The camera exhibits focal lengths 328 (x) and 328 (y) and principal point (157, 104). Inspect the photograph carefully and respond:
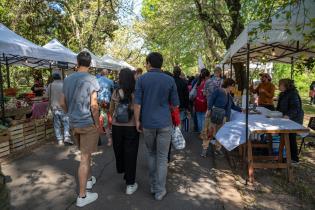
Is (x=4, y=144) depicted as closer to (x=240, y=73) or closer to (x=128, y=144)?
(x=128, y=144)

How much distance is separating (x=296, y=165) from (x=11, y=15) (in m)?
17.1

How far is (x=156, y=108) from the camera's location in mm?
4230

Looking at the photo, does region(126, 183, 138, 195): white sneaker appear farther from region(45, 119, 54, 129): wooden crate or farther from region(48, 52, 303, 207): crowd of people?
region(45, 119, 54, 129): wooden crate

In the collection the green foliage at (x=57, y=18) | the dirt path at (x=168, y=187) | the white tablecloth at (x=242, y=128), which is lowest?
the dirt path at (x=168, y=187)

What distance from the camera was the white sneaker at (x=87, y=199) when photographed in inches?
167

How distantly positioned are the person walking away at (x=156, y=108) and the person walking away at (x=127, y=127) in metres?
0.20

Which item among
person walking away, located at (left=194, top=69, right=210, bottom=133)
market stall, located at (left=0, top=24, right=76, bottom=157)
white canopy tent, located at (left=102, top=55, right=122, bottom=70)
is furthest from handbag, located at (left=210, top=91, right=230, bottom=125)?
white canopy tent, located at (left=102, top=55, right=122, bottom=70)

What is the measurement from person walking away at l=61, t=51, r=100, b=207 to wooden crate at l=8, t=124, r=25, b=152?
3.36m

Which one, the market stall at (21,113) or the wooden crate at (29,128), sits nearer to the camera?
the market stall at (21,113)

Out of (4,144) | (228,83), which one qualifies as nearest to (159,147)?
(228,83)

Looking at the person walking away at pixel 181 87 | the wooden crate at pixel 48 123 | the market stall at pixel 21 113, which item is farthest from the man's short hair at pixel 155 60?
the wooden crate at pixel 48 123

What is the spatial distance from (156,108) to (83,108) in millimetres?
924

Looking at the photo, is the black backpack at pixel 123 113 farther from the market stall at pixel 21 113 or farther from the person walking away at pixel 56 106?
the person walking away at pixel 56 106

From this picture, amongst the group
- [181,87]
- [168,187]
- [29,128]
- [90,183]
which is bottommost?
[168,187]
